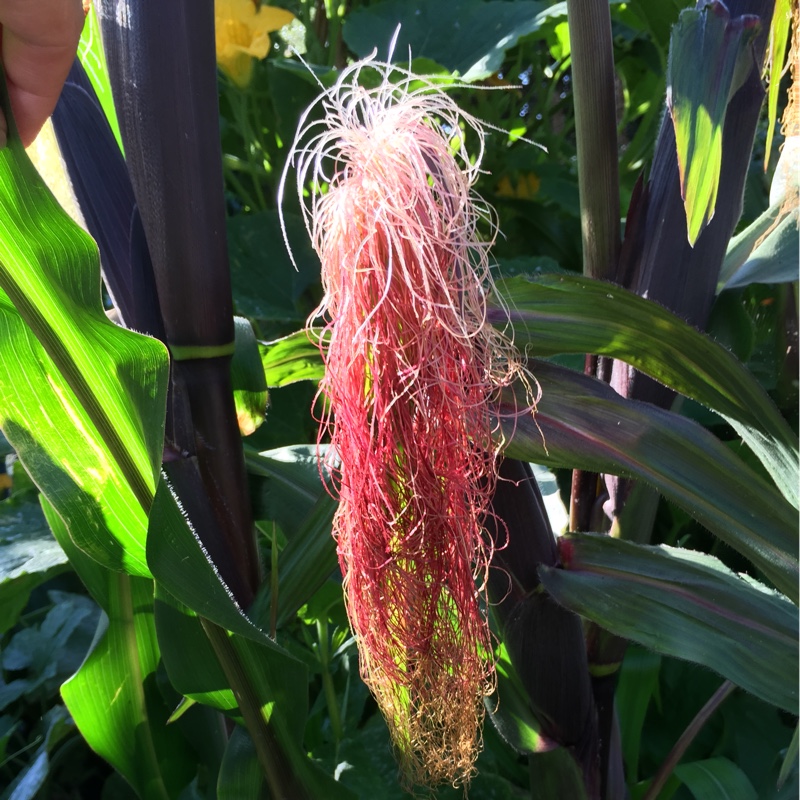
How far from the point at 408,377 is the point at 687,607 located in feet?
0.56

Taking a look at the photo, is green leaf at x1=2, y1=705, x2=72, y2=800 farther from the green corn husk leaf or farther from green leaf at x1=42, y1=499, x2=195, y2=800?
the green corn husk leaf

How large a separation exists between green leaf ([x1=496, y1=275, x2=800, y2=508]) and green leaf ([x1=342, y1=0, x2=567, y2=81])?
503 mm

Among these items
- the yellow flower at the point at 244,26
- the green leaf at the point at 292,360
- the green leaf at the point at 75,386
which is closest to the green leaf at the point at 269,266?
the yellow flower at the point at 244,26

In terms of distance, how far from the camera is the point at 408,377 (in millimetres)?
292

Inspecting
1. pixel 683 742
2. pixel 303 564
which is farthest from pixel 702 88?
pixel 683 742

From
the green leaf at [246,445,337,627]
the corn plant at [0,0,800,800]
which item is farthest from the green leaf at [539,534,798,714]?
the green leaf at [246,445,337,627]

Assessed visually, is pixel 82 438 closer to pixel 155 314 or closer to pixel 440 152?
pixel 155 314

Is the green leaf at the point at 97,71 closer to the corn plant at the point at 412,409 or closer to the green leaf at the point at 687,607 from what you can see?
the corn plant at the point at 412,409

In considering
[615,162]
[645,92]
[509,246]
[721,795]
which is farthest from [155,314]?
[645,92]

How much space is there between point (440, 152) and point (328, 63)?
2.19 feet

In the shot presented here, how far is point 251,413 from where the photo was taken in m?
0.45

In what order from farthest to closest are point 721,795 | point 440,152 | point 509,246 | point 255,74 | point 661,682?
point 509,246 < point 255,74 < point 661,682 < point 721,795 < point 440,152

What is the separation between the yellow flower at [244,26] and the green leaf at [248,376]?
1.25ft

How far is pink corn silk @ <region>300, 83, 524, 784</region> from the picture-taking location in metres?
0.27
